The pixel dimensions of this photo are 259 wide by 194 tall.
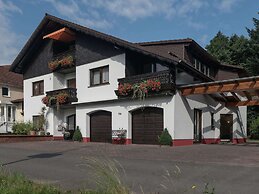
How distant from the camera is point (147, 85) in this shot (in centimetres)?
1895

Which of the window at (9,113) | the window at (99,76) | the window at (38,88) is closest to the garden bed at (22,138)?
the window at (38,88)

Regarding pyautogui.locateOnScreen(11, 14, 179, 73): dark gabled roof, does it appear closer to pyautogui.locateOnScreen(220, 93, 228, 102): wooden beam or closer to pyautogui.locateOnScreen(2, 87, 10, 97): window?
pyautogui.locateOnScreen(220, 93, 228, 102): wooden beam

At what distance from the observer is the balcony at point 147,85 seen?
18469mm

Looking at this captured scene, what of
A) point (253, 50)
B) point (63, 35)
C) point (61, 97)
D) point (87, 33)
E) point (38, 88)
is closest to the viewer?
point (87, 33)

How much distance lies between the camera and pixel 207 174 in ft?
29.4

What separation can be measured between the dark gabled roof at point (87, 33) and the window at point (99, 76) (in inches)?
89.4

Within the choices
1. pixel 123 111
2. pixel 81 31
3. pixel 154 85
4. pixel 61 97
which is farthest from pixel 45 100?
pixel 154 85

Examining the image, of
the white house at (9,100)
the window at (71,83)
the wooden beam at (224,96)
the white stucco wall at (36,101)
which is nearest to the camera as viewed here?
the wooden beam at (224,96)

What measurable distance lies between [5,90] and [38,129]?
48.5 ft

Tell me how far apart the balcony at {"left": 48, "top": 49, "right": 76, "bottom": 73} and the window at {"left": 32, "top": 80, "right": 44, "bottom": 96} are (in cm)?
279

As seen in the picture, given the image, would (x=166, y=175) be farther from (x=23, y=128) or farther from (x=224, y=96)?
(x=23, y=128)

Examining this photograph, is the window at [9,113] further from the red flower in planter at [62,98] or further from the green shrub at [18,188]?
the green shrub at [18,188]

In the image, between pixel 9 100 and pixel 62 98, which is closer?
pixel 62 98

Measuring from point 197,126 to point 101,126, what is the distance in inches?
264
